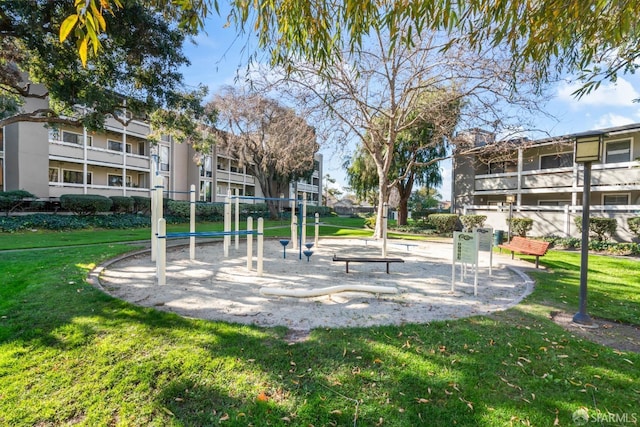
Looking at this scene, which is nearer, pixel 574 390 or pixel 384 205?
pixel 574 390

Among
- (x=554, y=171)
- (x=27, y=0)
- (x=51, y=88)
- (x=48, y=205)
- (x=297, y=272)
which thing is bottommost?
(x=297, y=272)

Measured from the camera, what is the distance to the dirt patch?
12.4 ft

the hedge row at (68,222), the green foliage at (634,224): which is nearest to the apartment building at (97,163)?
the hedge row at (68,222)

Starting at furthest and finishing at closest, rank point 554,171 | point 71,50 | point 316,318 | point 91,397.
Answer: point 554,171 < point 71,50 < point 316,318 < point 91,397

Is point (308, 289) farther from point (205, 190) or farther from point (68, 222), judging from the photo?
point (205, 190)

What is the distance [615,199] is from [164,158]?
3588cm

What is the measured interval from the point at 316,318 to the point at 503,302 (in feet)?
11.9

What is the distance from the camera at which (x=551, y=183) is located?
18.8 meters

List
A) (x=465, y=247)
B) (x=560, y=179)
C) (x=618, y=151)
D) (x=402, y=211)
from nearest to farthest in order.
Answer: (x=465, y=247)
(x=618, y=151)
(x=560, y=179)
(x=402, y=211)

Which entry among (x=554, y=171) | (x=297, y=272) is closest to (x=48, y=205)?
(x=297, y=272)

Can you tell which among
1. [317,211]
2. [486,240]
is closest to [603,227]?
[486,240]

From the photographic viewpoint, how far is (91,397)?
259 centimetres

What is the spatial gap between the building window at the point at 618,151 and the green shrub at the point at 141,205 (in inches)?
1239

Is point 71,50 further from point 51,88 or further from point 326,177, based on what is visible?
point 326,177
